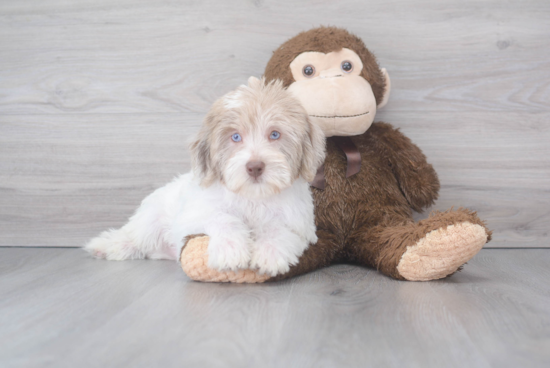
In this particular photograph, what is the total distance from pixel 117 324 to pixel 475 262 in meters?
1.52

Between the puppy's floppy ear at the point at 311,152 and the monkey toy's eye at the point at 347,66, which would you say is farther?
the monkey toy's eye at the point at 347,66

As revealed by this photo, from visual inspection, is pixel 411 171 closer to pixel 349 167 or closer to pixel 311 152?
pixel 349 167

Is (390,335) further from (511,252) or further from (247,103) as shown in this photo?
(511,252)

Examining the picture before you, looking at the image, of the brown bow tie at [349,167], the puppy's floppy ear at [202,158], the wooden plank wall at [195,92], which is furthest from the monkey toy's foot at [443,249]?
the wooden plank wall at [195,92]

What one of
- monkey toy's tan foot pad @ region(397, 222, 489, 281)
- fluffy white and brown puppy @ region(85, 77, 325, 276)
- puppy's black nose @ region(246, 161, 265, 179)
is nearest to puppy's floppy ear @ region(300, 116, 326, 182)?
fluffy white and brown puppy @ region(85, 77, 325, 276)

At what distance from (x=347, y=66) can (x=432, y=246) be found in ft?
2.73

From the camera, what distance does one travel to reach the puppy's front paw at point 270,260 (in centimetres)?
142

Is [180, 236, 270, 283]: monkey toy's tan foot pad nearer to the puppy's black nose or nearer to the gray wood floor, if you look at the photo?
the gray wood floor

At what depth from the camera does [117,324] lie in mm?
1132

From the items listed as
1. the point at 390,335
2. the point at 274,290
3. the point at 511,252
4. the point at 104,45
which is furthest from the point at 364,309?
the point at 104,45

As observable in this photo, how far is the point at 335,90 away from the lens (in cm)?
179

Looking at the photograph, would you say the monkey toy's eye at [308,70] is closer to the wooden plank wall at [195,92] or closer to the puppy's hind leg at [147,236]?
the wooden plank wall at [195,92]

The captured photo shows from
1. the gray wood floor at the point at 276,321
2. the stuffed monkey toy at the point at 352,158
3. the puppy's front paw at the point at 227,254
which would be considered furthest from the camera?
the stuffed monkey toy at the point at 352,158

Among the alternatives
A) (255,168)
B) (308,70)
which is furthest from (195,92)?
(255,168)
